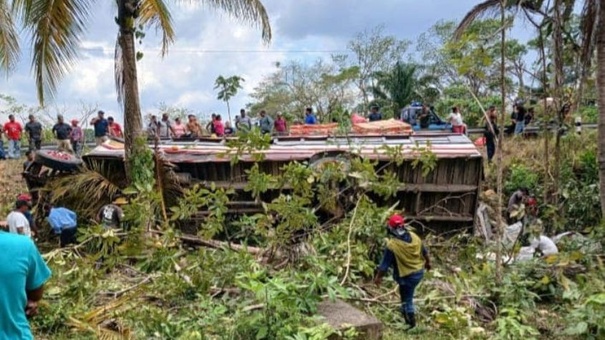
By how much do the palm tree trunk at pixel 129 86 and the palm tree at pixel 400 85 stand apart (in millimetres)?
20262

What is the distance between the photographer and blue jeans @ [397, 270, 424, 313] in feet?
20.3

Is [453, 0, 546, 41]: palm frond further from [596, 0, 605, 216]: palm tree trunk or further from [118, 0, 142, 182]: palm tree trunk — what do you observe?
→ [118, 0, 142, 182]: palm tree trunk

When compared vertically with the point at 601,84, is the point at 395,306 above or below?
below

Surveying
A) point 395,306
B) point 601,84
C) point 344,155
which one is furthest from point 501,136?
point 344,155

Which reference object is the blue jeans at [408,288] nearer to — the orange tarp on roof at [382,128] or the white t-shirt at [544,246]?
the white t-shirt at [544,246]

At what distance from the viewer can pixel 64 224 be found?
9.60m

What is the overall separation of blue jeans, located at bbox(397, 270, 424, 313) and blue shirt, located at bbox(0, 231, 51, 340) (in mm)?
4298

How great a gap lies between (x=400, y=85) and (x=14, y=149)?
18612mm

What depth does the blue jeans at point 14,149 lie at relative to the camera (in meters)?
17.0

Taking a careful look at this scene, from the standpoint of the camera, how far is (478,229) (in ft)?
35.9

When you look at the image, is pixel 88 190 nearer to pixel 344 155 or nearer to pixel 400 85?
pixel 344 155

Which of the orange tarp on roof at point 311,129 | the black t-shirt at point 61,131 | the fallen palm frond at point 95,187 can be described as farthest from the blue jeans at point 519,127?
the black t-shirt at point 61,131

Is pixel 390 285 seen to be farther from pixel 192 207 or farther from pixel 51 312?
pixel 51 312

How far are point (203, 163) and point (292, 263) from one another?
4.10 metres
